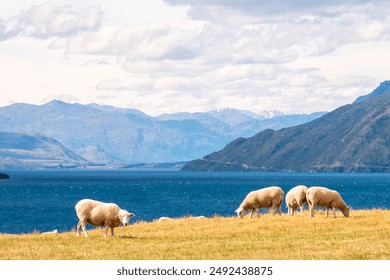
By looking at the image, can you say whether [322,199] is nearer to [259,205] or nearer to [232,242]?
[259,205]

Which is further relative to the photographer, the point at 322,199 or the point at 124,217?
the point at 322,199

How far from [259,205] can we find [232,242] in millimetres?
15724

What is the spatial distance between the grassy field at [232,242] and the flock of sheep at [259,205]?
951mm

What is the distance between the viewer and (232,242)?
34.4 metres

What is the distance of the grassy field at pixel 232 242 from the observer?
2953 cm

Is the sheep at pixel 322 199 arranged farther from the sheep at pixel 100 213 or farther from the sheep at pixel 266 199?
the sheep at pixel 100 213

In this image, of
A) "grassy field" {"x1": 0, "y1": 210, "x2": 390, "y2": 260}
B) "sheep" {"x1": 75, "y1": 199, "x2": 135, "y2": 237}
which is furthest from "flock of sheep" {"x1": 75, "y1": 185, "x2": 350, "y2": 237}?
"grassy field" {"x1": 0, "y1": 210, "x2": 390, "y2": 260}

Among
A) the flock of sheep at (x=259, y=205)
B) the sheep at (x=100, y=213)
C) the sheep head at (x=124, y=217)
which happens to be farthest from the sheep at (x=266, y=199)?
the sheep head at (x=124, y=217)

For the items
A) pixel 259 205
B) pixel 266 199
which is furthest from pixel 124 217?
pixel 259 205

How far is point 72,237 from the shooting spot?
3847 cm

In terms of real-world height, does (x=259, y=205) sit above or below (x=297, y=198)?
below

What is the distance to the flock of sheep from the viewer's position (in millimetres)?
38156

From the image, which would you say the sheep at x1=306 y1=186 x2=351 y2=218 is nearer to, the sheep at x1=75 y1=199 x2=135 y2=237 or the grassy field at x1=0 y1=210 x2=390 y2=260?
the grassy field at x1=0 y1=210 x2=390 y2=260
